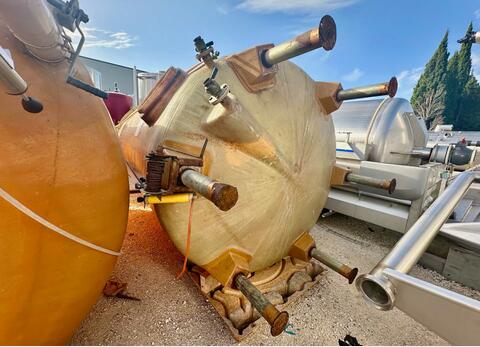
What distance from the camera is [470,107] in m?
15.7

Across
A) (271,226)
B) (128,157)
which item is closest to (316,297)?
(271,226)

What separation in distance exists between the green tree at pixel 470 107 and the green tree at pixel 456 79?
18 centimetres

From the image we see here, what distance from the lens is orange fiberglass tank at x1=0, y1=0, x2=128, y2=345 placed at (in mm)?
800

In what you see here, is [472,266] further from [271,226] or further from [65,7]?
[65,7]

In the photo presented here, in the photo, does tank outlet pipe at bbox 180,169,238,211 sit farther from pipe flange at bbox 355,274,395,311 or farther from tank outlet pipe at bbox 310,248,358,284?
tank outlet pipe at bbox 310,248,358,284

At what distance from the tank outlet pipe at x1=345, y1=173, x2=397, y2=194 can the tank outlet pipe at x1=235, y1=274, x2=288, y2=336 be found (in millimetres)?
1200

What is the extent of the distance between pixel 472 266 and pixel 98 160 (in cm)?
289

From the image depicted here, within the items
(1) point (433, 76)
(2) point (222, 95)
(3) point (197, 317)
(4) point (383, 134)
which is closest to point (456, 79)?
(1) point (433, 76)

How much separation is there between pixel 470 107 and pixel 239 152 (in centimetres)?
2228

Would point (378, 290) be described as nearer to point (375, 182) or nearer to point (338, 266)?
point (338, 266)

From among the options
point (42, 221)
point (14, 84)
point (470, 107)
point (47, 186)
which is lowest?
point (42, 221)

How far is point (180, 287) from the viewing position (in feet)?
5.75

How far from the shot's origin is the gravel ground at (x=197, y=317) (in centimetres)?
136

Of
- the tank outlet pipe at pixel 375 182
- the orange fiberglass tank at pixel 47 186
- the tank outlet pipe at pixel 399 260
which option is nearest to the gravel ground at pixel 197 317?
the orange fiberglass tank at pixel 47 186
